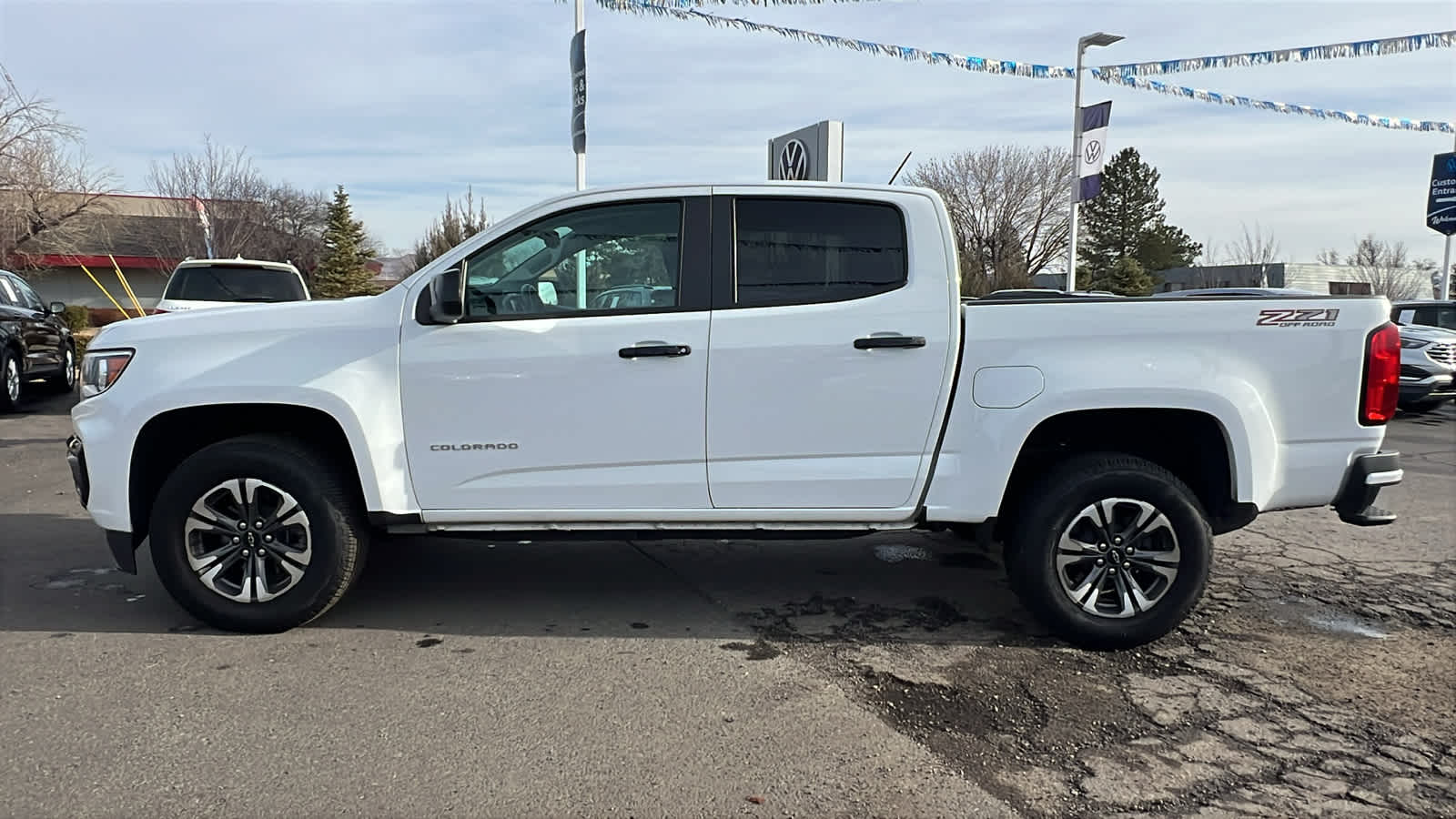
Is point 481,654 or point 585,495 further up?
point 585,495

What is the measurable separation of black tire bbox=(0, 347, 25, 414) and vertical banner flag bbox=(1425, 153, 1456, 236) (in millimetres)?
27334

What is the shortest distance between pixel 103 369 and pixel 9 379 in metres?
9.47

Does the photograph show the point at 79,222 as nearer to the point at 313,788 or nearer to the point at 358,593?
the point at 358,593

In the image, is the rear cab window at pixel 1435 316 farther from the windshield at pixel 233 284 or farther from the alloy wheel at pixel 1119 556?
the windshield at pixel 233 284

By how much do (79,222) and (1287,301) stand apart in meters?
30.4

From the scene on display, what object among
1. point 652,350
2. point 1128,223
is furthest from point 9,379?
point 1128,223

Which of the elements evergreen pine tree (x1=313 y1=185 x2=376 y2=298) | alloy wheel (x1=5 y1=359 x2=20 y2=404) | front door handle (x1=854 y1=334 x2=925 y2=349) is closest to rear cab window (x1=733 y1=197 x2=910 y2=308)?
front door handle (x1=854 y1=334 x2=925 y2=349)

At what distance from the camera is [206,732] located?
3.36 metres

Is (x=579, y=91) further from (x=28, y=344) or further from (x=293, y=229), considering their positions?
(x=293, y=229)

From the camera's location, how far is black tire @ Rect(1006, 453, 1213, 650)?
162 inches

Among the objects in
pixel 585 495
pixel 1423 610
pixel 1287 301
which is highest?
pixel 1287 301

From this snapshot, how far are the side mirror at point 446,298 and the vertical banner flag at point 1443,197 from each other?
2529 centimetres

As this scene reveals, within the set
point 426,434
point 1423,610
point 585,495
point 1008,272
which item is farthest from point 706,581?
point 1008,272

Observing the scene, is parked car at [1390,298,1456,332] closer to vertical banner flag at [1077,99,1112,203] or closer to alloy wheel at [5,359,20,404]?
vertical banner flag at [1077,99,1112,203]
